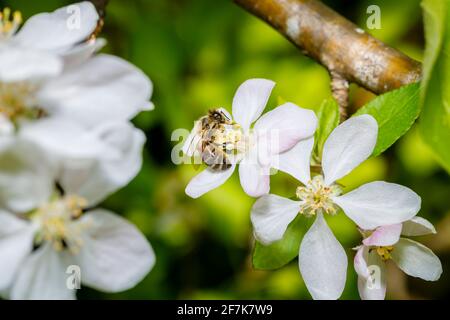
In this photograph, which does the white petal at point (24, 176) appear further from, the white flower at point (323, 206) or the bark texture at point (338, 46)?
the bark texture at point (338, 46)

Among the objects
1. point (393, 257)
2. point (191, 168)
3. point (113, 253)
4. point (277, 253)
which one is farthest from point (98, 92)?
point (191, 168)

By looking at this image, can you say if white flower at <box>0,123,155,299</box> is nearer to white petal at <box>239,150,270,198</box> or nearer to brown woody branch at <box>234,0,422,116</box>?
white petal at <box>239,150,270,198</box>

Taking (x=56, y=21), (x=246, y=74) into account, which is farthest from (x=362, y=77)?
(x=246, y=74)

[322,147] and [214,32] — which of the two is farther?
[214,32]

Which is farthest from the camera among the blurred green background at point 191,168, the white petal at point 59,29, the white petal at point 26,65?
the blurred green background at point 191,168

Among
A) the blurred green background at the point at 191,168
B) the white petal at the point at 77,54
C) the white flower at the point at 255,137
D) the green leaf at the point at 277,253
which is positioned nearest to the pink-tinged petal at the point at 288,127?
the white flower at the point at 255,137

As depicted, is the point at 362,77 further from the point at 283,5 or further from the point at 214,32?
the point at 214,32

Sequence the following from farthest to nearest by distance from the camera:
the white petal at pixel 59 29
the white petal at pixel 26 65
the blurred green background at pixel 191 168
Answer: the blurred green background at pixel 191 168, the white petal at pixel 59 29, the white petal at pixel 26 65

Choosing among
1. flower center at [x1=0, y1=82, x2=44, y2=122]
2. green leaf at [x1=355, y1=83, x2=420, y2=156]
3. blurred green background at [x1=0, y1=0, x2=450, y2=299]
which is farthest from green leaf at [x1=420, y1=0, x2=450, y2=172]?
blurred green background at [x1=0, y1=0, x2=450, y2=299]

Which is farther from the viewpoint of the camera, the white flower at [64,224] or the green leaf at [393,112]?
the green leaf at [393,112]
